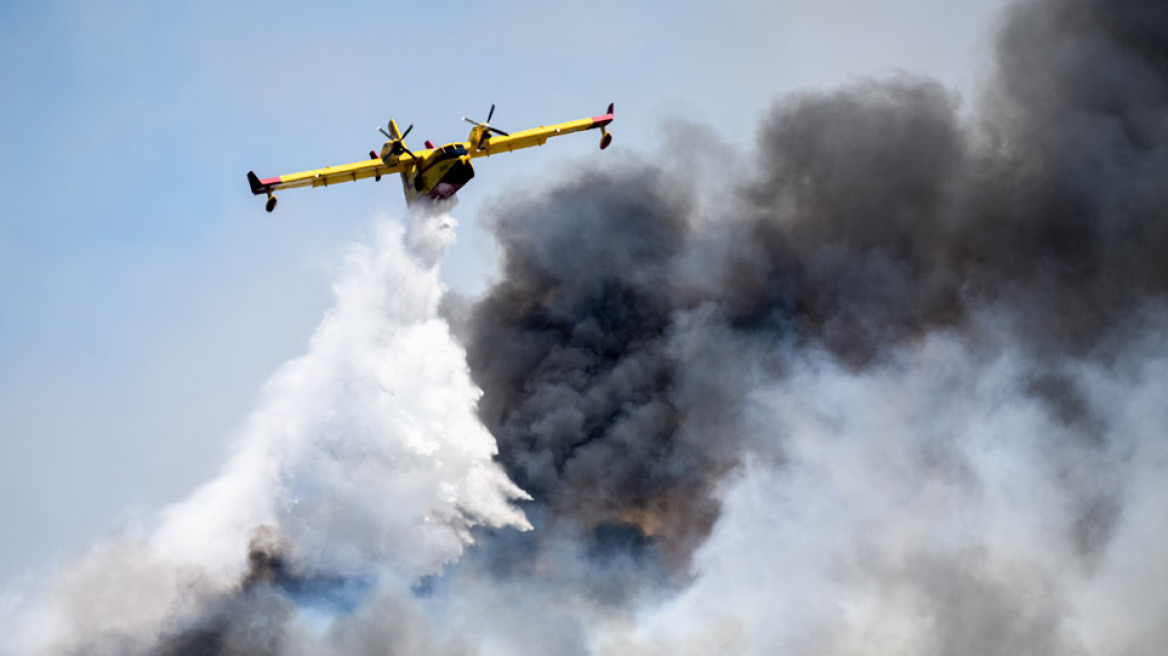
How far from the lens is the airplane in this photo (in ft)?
246

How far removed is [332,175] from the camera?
7700cm

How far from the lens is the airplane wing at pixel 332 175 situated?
245 feet

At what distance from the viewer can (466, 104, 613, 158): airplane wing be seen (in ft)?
258

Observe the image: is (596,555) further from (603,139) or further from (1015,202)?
(1015,202)

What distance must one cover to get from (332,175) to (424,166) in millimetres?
5426

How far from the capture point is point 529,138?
265ft

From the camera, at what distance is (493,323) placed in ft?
301

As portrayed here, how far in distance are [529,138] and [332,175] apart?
12.4m

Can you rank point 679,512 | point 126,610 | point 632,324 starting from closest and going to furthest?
1. point 126,610
2. point 679,512
3. point 632,324

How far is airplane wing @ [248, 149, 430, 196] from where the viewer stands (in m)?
74.6

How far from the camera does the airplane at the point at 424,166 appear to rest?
75062 millimetres

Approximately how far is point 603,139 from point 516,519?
2389cm

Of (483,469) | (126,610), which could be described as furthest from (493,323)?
(126,610)

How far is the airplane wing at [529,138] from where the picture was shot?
78.7m
